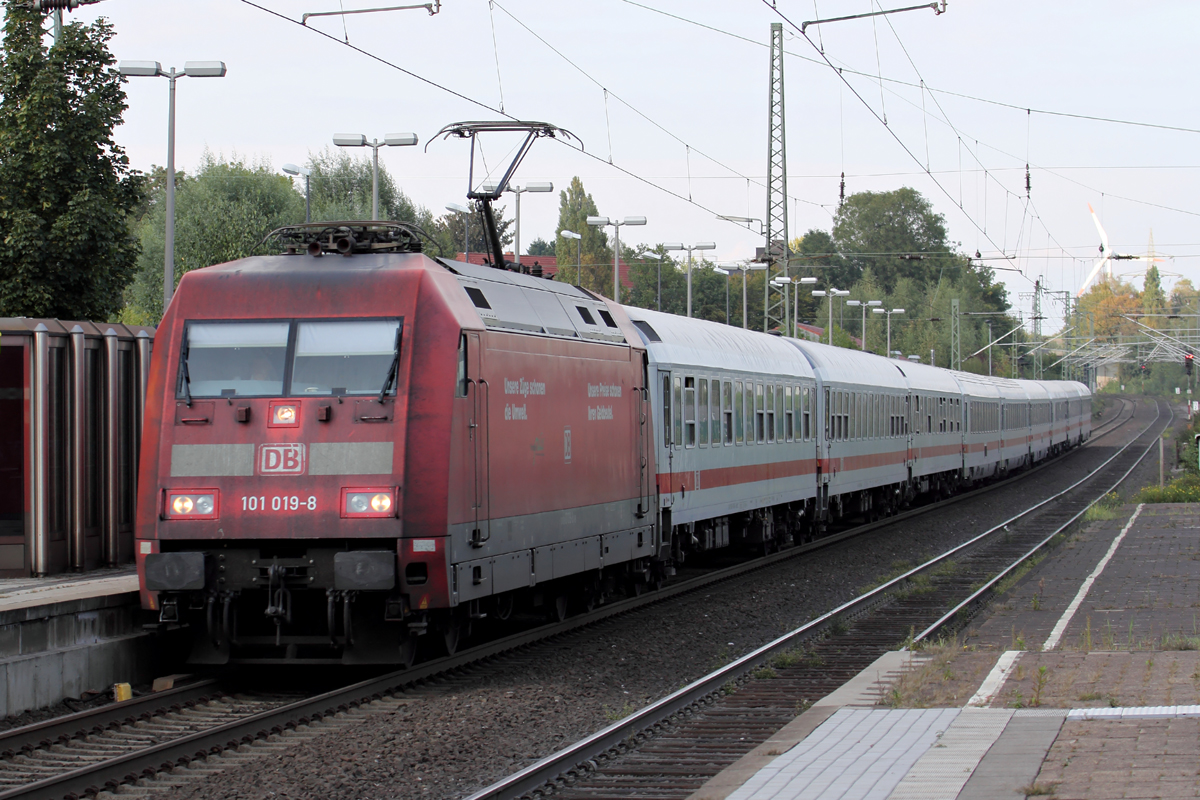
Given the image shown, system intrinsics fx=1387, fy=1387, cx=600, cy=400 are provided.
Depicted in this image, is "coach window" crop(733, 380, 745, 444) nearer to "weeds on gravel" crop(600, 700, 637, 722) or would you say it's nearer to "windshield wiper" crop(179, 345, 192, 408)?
"weeds on gravel" crop(600, 700, 637, 722)

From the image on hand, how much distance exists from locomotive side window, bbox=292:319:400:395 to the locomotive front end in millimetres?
11

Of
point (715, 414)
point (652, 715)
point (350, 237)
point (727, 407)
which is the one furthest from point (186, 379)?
point (727, 407)

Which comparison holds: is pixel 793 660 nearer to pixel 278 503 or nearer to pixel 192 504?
pixel 278 503

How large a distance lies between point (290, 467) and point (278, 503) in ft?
0.94

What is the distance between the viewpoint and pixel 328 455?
10578 mm

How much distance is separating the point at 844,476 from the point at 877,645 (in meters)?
13.9

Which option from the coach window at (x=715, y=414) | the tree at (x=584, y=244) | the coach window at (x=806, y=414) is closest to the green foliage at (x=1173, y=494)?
the coach window at (x=806, y=414)

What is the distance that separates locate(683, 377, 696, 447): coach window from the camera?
1788 centimetres

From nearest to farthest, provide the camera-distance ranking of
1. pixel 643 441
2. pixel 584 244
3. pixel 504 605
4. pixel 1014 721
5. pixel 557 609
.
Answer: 1. pixel 1014 721
2. pixel 504 605
3. pixel 557 609
4. pixel 643 441
5. pixel 584 244

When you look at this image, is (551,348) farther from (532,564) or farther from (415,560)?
(415,560)

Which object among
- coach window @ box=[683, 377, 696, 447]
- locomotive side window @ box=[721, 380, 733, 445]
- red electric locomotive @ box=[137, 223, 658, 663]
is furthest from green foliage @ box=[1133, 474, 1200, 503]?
red electric locomotive @ box=[137, 223, 658, 663]

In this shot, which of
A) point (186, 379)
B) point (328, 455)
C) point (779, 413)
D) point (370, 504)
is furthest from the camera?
point (779, 413)

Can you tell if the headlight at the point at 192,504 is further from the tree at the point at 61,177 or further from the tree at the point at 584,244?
the tree at the point at 584,244

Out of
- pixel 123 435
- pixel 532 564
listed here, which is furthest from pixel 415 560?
pixel 123 435
